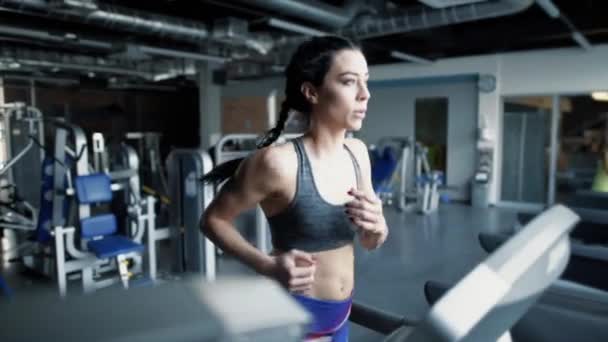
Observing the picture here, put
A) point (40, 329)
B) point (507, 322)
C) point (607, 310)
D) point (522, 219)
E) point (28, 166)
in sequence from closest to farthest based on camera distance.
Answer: point (40, 329)
point (507, 322)
point (607, 310)
point (522, 219)
point (28, 166)

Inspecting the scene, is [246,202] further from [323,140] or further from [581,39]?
[581,39]

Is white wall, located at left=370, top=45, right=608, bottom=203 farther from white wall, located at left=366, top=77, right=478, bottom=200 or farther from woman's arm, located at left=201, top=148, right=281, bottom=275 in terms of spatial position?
woman's arm, located at left=201, top=148, right=281, bottom=275

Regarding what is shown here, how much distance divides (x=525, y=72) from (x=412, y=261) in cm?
406

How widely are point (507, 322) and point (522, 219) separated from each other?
3.08m

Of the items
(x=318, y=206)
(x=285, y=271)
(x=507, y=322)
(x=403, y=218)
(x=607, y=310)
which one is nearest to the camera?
(x=507, y=322)

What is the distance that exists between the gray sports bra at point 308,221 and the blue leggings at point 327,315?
0.39 feet

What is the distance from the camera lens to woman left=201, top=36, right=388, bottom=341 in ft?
3.24

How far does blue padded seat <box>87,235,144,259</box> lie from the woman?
217 cm

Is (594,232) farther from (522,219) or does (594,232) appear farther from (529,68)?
(529,68)

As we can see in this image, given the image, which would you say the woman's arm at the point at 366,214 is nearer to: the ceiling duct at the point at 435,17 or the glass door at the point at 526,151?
the ceiling duct at the point at 435,17

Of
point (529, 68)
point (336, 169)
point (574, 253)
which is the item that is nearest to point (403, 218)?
point (529, 68)

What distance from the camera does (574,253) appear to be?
2156mm

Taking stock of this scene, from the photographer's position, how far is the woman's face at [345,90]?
1010 millimetres

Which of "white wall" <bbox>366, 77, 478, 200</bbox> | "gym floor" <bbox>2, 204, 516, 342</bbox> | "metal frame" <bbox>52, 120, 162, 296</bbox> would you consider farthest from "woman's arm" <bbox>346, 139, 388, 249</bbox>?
"white wall" <bbox>366, 77, 478, 200</bbox>
